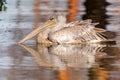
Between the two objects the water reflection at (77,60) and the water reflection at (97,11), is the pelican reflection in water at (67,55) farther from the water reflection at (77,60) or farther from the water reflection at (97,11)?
the water reflection at (97,11)

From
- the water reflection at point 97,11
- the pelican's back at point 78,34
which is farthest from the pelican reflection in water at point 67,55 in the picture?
the water reflection at point 97,11

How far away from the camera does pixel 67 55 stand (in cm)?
1103

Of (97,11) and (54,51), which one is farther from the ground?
(97,11)

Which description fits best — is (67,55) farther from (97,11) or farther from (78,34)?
(97,11)

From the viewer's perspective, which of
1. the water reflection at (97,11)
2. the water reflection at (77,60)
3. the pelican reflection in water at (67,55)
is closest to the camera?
the water reflection at (77,60)

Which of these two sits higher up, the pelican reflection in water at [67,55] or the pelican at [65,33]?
→ the pelican at [65,33]

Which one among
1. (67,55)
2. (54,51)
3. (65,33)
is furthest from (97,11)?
(67,55)

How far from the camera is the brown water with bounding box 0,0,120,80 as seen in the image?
9414 mm

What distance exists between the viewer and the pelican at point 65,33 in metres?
12.2

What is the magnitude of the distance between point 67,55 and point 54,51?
0.49 m

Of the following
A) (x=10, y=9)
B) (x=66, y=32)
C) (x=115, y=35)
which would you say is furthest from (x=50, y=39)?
(x=10, y=9)

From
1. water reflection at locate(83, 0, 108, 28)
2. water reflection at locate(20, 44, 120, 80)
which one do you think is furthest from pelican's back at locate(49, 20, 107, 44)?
water reflection at locate(83, 0, 108, 28)

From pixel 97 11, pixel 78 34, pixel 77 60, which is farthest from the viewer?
pixel 97 11

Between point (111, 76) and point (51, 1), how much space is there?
939 cm
